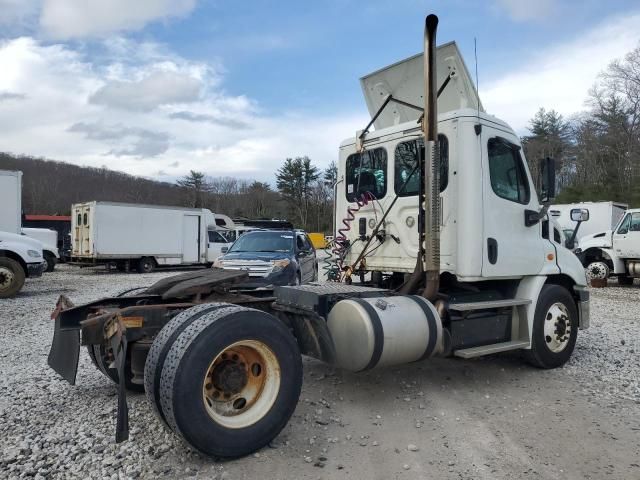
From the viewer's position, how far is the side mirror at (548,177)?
548cm

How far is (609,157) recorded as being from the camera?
143ft

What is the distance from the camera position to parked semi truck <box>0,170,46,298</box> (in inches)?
483

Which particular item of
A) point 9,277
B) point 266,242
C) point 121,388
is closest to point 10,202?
point 9,277

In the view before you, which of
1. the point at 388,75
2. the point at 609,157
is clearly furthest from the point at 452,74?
the point at 609,157

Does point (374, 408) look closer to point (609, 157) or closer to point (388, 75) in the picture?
point (388, 75)

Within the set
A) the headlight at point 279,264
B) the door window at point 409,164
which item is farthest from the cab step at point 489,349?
the headlight at point 279,264

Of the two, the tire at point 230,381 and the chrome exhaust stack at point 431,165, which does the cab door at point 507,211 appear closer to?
the chrome exhaust stack at point 431,165

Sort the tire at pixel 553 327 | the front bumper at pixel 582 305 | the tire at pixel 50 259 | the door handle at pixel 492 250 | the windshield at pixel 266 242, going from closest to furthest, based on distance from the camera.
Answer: the door handle at pixel 492 250, the tire at pixel 553 327, the front bumper at pixel 582 305, the windshield at pixel 266 242, the tire at pixel 50 259

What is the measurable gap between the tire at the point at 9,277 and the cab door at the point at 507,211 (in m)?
11.3

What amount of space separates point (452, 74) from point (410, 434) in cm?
372

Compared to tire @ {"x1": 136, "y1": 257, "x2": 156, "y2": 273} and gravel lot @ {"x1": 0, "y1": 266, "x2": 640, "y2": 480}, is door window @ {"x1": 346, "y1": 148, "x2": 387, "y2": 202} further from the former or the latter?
tire @ {"x1": 136, "y1": 257, "x2": 156, "y2": 273}

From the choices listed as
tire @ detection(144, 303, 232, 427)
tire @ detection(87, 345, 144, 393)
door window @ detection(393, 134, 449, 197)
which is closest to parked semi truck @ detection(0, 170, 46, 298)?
tire @ detection(87, 345, 144, 393)

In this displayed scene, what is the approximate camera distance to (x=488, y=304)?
17.1 ft

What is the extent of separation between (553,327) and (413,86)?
3202 mm
